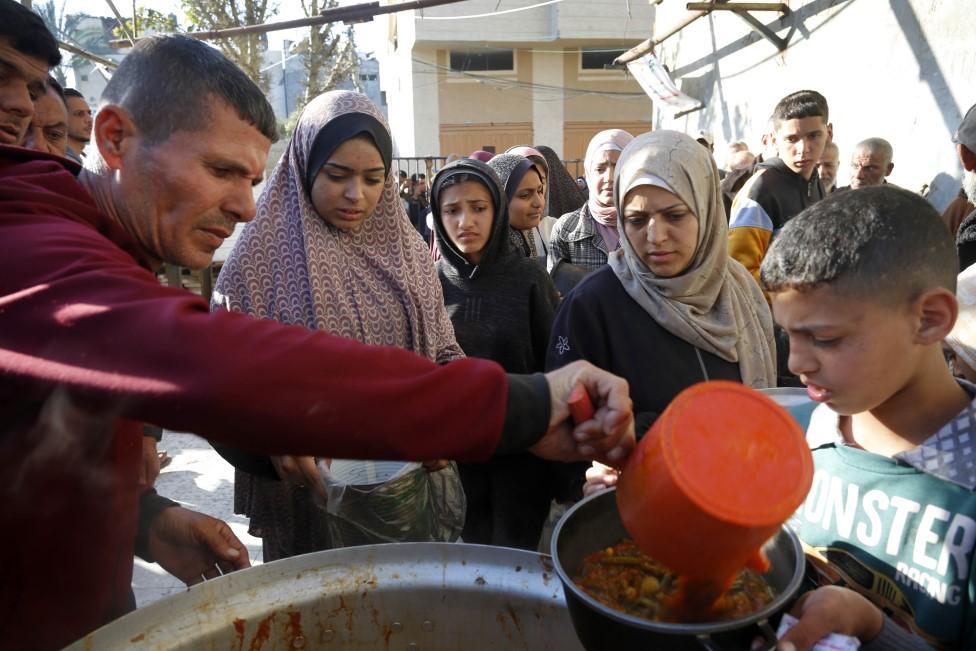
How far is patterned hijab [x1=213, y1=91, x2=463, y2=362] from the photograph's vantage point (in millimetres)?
2115

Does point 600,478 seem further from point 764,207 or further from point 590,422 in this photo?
point 764,207

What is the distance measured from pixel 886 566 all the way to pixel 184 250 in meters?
1.52

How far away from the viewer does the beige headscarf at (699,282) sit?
209 centimetres

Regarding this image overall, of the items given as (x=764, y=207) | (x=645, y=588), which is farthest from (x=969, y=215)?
(x=645, y=588)

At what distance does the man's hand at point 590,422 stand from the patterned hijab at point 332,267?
1.27 metres

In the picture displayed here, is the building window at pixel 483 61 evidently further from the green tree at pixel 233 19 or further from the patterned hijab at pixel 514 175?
the patterned hijab at pixel 514 175

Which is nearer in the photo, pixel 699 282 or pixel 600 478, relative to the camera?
pixel 600 478

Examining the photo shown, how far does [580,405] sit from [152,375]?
575mm

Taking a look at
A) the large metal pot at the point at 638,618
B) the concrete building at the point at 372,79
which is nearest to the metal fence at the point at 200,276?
the large metal pot at the point at 638,618

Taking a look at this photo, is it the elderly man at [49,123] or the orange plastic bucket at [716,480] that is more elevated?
the elderly man at [49,123]

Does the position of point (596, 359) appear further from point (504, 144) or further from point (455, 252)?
point (504, 144)

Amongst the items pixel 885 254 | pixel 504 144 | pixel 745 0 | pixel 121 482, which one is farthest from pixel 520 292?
pixel 504 144

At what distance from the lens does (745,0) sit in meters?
9.98

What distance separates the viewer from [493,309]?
2.96m
